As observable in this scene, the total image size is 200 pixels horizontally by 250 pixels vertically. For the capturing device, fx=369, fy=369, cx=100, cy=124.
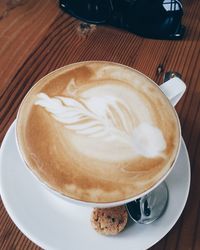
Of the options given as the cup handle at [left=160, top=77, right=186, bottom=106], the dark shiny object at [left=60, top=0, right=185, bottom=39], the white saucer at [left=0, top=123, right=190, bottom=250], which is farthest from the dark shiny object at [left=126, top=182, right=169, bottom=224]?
the dark shiny object at [left=60, top=0, right=185, bottom=39]

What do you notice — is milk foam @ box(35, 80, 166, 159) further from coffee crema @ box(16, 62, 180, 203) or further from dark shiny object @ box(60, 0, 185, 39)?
dark shiny object @ box(60, 0, 185, 39)

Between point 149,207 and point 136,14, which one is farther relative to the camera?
point 136,14

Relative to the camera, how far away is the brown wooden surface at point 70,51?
0.69 meters

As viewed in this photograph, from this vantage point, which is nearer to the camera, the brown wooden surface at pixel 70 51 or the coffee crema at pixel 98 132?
the coffee crema at pixel 98 132

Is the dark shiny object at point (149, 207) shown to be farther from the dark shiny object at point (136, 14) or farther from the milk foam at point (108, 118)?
the dark shiny object at point (136, 14)

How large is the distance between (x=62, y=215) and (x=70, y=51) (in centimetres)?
36

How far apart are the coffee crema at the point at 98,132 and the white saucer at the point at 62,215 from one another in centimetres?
9

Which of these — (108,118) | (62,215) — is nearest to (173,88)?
(108,118)

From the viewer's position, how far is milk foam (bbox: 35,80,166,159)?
50cm

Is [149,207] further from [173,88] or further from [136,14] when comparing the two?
[136,14]

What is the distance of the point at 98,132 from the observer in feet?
1.67

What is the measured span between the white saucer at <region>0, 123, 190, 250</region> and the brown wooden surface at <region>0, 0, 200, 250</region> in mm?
65

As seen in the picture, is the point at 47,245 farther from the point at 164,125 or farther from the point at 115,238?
the point at 164,125

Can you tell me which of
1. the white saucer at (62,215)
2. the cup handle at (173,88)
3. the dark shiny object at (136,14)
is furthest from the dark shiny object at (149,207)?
the dark shiny object at (136,14)
